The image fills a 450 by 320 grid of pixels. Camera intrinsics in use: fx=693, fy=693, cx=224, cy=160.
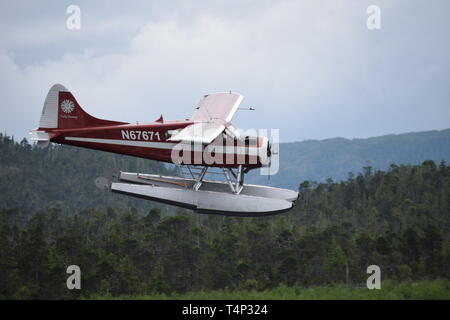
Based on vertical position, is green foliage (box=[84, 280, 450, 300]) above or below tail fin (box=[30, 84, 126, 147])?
below

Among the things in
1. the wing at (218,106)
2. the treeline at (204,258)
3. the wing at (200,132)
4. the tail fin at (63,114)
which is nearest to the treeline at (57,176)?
the treeline at (204,258)

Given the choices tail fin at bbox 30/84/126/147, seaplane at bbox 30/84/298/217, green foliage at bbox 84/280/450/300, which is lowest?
green foliage at bbox 84/280/450/300

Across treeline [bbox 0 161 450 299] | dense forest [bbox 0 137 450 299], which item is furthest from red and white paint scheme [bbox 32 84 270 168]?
treeline [bbox 0 161 450 299]

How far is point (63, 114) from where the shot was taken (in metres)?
25.6

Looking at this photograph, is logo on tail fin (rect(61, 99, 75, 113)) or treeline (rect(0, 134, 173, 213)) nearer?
logo on tail fin (rect(61, 99, 75, 113))

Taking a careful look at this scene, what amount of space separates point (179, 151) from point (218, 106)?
11.4ft

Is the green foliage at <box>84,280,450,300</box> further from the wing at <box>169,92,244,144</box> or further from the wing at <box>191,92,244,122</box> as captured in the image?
the wing at <box>191,92,244,122</box>

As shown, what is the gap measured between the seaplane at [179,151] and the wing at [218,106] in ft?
2.37

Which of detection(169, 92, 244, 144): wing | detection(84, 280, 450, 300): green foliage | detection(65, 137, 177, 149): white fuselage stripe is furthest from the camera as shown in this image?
detection(84, 280, 450, 300): green foliage

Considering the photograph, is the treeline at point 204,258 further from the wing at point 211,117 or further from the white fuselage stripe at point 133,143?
the white fuselage stripe at point 133,143

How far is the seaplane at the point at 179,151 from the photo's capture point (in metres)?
24.6

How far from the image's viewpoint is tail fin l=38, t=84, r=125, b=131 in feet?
83.7

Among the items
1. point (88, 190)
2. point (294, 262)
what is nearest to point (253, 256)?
point (294, 262)
